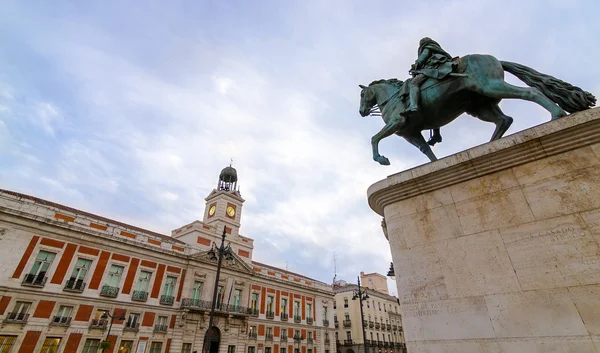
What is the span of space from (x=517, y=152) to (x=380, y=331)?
181 feet

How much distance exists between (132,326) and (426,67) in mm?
28036

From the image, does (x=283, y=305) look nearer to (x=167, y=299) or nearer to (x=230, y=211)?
(x=230, y=211)

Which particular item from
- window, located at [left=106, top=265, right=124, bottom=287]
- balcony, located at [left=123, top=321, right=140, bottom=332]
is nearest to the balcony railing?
balcony, located at [left=123, top=321, right=140, bottom=332]

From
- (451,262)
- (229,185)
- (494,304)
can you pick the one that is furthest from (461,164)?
(229,185)

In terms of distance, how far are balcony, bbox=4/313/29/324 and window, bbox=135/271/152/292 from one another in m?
7.08

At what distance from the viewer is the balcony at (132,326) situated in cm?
2286

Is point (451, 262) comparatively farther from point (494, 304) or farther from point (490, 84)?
point (490, 84)

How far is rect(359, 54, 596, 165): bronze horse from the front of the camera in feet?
11.7

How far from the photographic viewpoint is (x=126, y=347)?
2256 centimetres

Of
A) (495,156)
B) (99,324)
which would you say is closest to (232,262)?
(99,324)

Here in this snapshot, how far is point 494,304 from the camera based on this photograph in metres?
2.80

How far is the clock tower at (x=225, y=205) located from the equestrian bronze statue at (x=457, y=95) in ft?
108

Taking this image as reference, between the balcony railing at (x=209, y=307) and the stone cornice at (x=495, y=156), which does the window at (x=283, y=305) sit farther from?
the stone cornice at (x=495, y=156)

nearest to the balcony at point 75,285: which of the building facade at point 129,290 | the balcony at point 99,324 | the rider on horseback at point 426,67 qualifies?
the building facade at point 129,290
